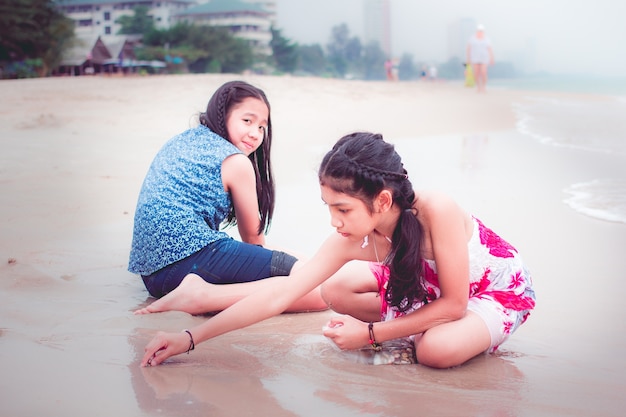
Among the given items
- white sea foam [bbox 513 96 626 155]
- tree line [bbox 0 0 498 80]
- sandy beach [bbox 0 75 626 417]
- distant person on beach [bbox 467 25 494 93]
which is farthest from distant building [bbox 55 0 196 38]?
sandy beach [bbox 0 75 626 417]

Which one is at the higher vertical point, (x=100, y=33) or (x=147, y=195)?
(x=100, y=33)

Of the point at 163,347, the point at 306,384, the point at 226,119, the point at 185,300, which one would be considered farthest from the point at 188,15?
the point at 306,384

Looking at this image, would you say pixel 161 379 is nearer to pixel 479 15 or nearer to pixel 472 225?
pixel 472 225

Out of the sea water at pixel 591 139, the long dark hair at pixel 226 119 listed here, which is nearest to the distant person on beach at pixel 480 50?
the sea water at pixel 591 139

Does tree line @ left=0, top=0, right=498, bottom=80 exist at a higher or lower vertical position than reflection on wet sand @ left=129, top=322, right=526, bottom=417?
higher

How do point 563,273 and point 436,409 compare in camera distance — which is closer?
point 436,409

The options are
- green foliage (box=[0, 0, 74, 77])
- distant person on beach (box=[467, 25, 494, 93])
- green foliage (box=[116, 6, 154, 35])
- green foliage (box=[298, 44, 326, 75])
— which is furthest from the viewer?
green foliage (box=[298, 44, 326, 75])

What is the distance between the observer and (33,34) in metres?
20.7

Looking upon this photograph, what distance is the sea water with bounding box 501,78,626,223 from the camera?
15.4ft

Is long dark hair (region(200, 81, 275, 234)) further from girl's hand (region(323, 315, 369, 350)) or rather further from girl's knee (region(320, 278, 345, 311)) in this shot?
girl's hand (region(323, 315, 369, 350))

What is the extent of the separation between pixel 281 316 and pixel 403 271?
76 centimetres

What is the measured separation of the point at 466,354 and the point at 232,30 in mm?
32881

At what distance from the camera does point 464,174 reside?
5.84 metres

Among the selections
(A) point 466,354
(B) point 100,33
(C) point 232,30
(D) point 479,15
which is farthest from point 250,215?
(D) point 479,15
